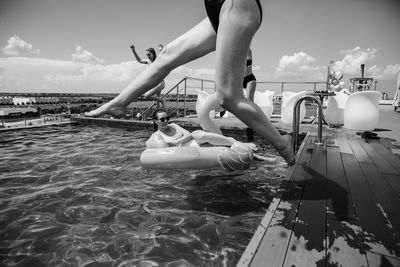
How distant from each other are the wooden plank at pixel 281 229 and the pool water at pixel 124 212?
1.65 feet

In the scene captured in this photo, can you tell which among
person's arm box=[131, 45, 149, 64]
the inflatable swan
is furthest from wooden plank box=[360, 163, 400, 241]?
person's arm box=[131, 45, 149, 64]

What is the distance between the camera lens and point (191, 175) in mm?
3783

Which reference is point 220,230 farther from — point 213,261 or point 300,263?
point 300,263

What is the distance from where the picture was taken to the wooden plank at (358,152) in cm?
318

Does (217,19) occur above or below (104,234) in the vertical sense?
above

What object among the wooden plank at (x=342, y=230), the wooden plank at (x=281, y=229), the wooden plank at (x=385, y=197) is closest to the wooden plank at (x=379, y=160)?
the wooden plank at (x=385, y=197)

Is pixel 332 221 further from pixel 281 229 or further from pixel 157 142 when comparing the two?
pixel 157 142

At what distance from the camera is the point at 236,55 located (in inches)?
60.4

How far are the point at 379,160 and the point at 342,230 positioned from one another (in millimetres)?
2317

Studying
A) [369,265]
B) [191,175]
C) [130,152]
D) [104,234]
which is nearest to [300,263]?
[369,265]

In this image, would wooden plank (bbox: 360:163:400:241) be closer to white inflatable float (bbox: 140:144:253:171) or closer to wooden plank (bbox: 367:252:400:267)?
wooden plank (bbox: 367:252:400:267)

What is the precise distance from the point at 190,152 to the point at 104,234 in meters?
1.17

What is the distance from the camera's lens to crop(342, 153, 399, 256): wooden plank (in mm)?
1228

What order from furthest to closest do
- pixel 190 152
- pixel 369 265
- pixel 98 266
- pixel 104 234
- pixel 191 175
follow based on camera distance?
pixel 191 175 < pixel 190 152 < pixel 104 234 < pixel 98 266 < pixel 369 265
